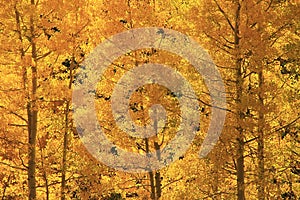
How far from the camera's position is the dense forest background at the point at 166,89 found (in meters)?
10.5

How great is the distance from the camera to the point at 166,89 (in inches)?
490

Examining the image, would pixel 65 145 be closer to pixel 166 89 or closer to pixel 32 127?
pixel 32 127

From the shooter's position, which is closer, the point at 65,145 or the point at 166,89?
the point at 166,89

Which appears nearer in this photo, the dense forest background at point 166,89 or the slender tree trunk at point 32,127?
the dense forest background at point 166,89

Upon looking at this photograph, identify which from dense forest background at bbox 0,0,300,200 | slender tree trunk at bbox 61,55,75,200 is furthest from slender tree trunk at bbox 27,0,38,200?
slender tree trunk at bbox 61,55,75,200

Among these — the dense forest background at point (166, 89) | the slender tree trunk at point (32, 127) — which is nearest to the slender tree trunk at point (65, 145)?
the dense forest background at point (166, 89)

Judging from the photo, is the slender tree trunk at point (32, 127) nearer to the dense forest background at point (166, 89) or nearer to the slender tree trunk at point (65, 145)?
the dense forest background at point (166, 89)

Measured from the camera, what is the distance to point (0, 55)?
12055 mm

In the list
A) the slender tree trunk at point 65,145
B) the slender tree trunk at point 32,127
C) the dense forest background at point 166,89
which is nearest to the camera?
the dense forest background at point 166,89

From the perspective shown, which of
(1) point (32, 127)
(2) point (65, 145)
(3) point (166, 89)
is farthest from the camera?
(2) point (65, 145)

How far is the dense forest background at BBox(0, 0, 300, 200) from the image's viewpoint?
1048cm

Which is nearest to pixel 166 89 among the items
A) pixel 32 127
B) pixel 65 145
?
pixel 32 127

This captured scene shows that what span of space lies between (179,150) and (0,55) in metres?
4.89

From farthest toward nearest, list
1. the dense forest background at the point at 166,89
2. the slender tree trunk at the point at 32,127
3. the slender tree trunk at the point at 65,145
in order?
the slender tree trunk at the point at 65,145 → the slender tree trunk at the point at 32,127 → the dense forest background at the point at 166,89
